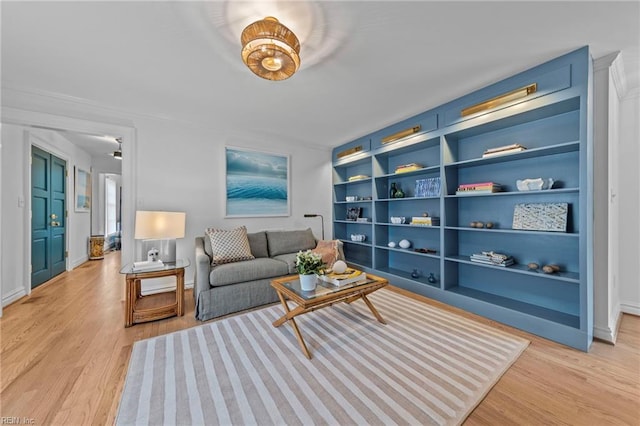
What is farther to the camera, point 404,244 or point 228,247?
point 404,244

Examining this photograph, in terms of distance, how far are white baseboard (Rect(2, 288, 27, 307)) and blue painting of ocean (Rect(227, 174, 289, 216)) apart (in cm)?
256

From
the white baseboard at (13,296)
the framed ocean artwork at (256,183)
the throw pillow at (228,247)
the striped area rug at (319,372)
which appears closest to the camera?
the striped area rug at (319,372)

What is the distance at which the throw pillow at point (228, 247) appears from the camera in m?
2.92

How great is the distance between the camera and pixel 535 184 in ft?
7.51

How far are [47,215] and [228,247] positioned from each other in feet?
10.6

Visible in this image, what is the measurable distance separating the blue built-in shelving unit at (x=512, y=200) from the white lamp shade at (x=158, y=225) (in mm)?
2911

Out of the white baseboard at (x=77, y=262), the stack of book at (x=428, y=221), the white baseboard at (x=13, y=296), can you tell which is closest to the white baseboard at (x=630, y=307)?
the stack of book at (x=428, y=221)

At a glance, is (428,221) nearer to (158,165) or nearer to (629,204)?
(629,204)

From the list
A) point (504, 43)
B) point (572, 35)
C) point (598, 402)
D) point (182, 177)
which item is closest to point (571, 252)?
point (598, 402)

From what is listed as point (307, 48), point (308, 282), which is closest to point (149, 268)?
point (308, 282)

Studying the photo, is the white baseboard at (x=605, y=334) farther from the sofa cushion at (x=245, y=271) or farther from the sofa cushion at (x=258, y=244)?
the sofa cushion at (x=258, y=244)

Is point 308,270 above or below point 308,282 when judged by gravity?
above

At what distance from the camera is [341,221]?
15.6 ft

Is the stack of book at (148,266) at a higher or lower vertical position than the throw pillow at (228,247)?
lower
